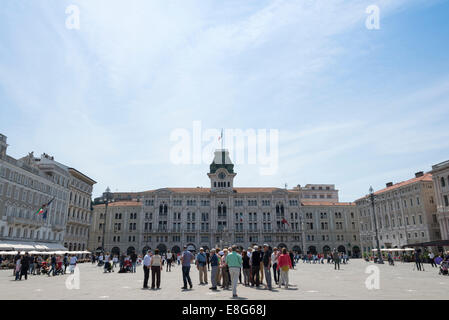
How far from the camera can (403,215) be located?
6116 cm

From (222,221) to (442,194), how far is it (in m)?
45.9

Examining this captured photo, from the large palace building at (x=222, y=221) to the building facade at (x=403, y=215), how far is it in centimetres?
886

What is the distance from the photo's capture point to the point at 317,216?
81750mm

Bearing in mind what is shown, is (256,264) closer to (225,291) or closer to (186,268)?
(225,291)

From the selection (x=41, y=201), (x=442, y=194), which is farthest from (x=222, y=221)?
(x=442, y=194)

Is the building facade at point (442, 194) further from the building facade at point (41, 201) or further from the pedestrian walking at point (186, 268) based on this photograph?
the building facade at point (41, 201)

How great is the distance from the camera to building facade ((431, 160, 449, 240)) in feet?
165

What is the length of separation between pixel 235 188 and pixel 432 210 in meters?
43.9

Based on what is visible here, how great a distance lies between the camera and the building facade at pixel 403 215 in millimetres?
55781

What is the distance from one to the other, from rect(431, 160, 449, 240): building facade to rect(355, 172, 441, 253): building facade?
3861 mm

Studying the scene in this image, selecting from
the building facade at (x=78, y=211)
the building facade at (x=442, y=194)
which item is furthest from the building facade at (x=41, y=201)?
the building facade at (x=442, y=194)
